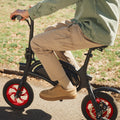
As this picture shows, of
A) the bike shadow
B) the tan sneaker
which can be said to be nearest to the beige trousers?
the tan sneaker

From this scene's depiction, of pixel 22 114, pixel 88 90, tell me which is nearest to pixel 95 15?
pixel 88 90

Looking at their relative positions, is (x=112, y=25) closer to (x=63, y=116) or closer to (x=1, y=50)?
(x=63, y=116)

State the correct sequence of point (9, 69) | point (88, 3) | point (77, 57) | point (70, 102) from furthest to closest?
point (77, 57)
point (9, 69)
point (70, 102)
point (88, 3)

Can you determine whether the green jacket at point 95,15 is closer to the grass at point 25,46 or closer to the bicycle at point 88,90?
the bicycle at point 88,90

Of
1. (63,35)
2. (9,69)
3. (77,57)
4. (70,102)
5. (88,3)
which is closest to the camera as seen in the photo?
(88,3)

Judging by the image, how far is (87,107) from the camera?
316 cm

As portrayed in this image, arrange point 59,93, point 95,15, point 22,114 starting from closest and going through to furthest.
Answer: point 95,15 → point 59,93 → point 22,114

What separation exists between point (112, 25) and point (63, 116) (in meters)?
1.67

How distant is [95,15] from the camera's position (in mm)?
2439

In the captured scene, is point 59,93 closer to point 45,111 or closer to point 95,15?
point 45,111

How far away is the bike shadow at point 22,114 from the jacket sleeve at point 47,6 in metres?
1.57

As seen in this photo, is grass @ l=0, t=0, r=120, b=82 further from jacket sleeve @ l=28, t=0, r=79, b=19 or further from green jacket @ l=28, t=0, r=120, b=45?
jacket sleeve @ l=28, t=0, r=79, b=19

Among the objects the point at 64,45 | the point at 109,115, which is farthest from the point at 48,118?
the point at 64,45

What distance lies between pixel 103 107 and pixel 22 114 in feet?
4.13
